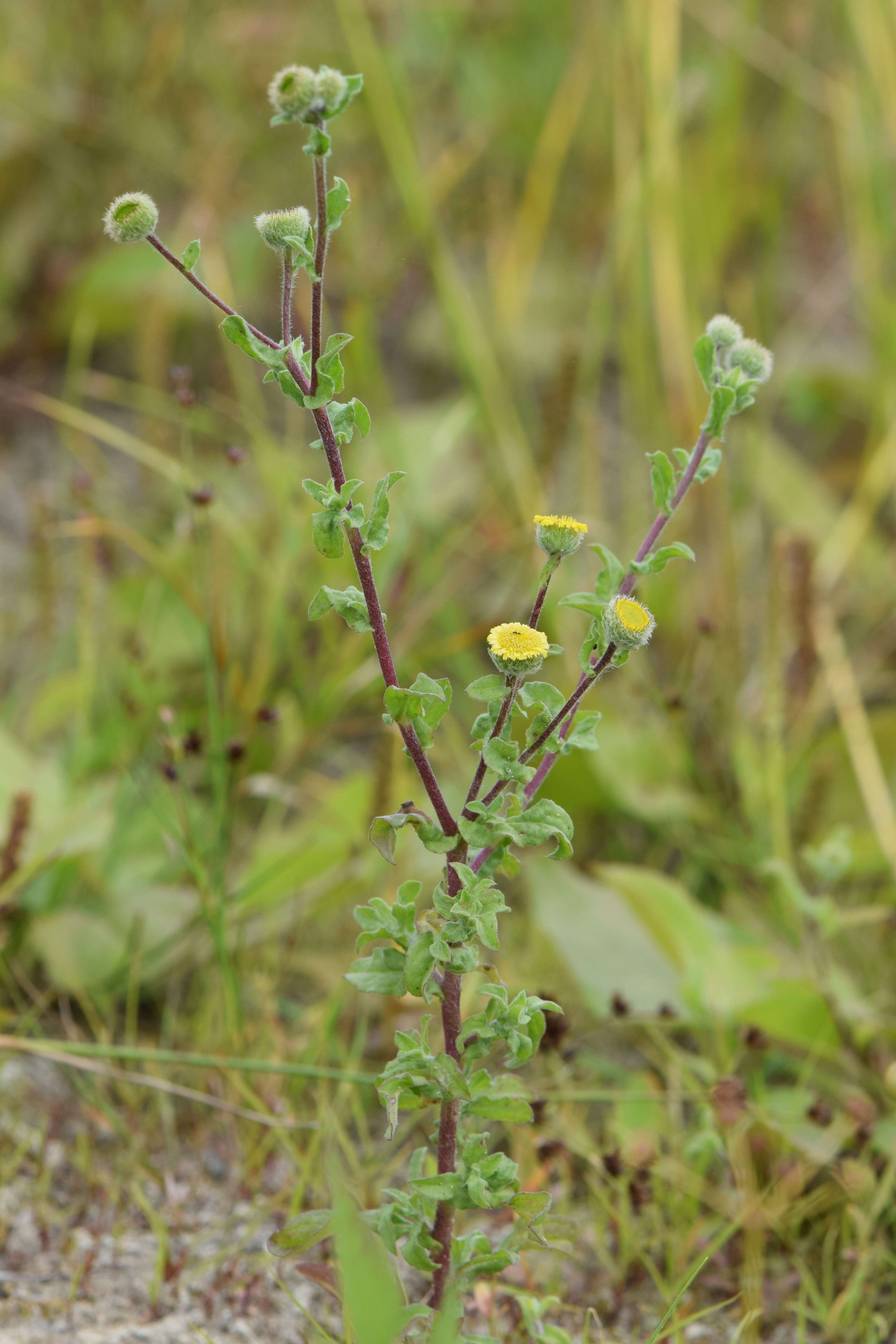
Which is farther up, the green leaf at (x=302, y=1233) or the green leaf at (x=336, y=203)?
the green leaf at (x=336, y=203)

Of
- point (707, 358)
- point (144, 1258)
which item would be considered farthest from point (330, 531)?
point (144, 1258)

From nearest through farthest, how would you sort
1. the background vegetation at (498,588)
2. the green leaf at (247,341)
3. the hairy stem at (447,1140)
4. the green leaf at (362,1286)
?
the green leaf at (362,1286)
the green leaf at (247,341)
the hairy stem at (447,1140)
the background vegetation at (498,588)

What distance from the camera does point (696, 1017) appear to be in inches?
40.6

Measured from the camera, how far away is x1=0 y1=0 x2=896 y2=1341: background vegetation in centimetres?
97

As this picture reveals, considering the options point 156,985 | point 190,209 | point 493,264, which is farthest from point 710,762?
point 190,209

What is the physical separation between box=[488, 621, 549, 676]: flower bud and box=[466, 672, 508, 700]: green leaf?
1.0 inches

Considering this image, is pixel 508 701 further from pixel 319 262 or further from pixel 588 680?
pixel 319 262

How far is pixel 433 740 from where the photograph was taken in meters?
0.63

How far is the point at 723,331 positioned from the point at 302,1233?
557 millimetres

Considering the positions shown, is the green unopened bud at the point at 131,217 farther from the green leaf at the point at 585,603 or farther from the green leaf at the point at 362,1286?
the green leaf at the point at 362,1286

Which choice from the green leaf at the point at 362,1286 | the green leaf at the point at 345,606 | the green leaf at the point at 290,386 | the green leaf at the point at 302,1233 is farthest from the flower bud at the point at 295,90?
the green leaf at the point at 302,1233

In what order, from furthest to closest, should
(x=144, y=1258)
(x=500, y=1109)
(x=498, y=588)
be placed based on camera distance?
(x=498, y=588)
(x=144, y=1258)
(x=500, y=1109)

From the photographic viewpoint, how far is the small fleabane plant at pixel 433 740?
56 cm

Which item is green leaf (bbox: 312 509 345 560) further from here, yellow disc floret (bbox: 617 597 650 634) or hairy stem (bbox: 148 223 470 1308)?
yellow disc floret (bbox: 617 597 650 634)
